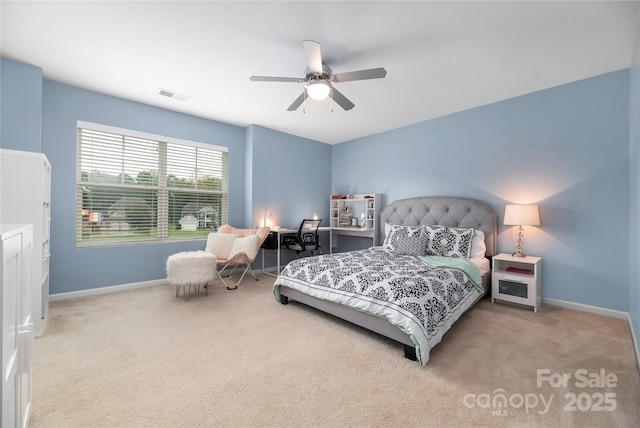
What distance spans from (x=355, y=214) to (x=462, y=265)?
2.85 metres

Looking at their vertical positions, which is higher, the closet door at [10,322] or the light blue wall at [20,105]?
the light blue wall at [20,105]

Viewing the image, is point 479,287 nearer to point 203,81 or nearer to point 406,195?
point 406,195

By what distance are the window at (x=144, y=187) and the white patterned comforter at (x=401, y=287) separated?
7.23 feet

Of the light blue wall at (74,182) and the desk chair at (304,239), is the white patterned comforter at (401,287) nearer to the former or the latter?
the desk chair at (304,239)

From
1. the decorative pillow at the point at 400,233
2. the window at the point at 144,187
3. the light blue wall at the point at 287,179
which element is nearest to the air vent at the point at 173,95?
the window at the point at 144,187

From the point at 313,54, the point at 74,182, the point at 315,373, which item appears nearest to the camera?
the point at 315,373

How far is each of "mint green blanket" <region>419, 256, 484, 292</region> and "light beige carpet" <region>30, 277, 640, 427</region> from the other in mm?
393

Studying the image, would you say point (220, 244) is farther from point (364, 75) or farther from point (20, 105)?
point (364, 75)

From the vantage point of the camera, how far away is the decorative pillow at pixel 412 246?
3.81m

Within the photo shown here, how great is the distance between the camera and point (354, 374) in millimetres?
1952

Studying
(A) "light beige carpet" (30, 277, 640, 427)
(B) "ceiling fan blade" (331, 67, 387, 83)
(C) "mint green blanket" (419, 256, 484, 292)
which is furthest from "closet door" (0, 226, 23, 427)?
(C) "mint green blanket" (419, 256, 484, 292)

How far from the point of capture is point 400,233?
4230 millimetres

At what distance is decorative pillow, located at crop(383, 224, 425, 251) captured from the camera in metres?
4.08

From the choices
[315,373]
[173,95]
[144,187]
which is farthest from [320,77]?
[144,187]
